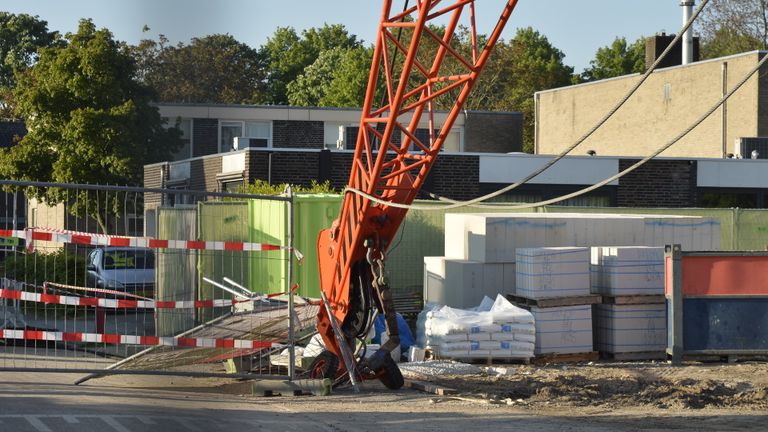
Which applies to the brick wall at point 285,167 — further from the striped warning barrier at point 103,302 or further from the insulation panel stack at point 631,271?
the striped warning barrier at point 103,302

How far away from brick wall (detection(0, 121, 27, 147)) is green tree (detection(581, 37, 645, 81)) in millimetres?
41518

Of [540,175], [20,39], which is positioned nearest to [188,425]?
[20,39]

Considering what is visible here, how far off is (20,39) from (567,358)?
1145 cm

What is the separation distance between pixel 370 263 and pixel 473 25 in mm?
2931

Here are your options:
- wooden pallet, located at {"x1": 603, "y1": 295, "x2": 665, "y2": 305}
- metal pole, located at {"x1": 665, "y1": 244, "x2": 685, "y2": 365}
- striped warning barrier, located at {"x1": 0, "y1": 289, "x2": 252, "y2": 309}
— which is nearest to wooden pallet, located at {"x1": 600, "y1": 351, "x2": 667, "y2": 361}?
wooden pallet, located at {"x1": 603, "y1": 295, "x2": 665, "y2": 305}

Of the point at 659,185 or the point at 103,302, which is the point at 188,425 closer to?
the point at 103,302

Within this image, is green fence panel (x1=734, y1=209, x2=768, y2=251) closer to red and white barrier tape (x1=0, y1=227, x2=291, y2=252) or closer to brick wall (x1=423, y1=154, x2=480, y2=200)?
brick wall (x1=423, y1=154, x2=480, y2=200)

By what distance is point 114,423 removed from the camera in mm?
9531

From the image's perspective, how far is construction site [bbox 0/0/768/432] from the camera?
1152 cm

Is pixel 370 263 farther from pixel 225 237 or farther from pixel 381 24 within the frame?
pixel 225 237

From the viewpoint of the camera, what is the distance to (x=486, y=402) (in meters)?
11.9

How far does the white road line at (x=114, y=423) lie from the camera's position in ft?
30.2

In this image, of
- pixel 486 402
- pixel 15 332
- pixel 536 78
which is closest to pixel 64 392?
pixel 15 332

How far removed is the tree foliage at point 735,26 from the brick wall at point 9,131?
37.6 m
